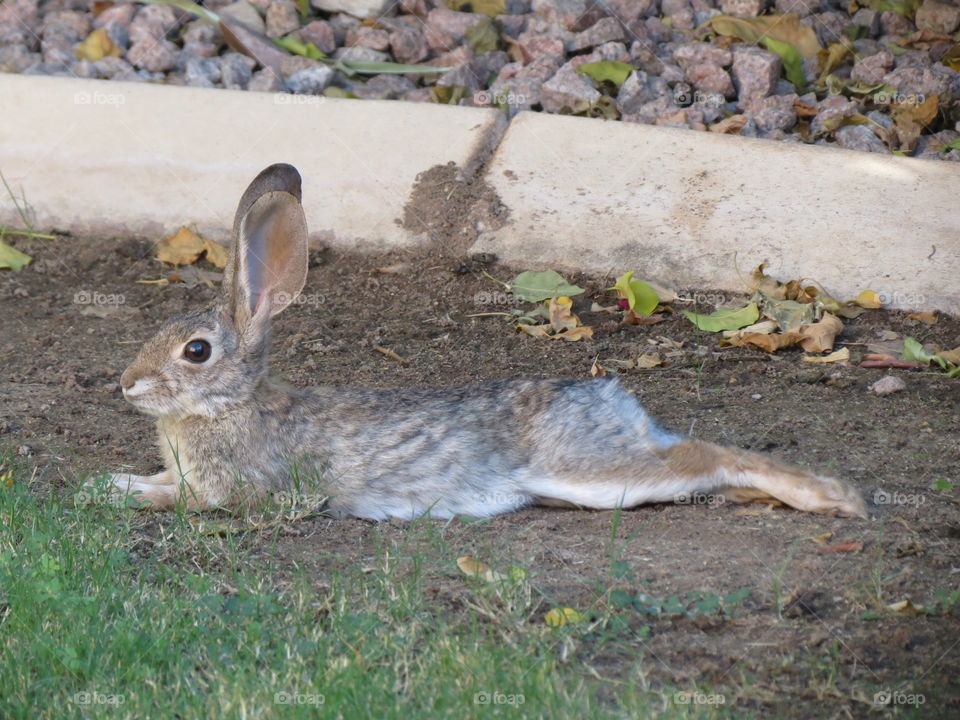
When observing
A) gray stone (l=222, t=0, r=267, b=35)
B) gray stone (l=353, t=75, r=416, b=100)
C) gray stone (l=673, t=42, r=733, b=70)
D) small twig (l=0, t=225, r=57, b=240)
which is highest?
gray stone (l=673, t=42, r=733, b=70)

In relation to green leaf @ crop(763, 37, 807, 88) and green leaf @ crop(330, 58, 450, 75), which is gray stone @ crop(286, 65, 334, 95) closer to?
green leaf @ crop(330, 58, 450, 75)

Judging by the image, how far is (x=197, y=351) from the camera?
15.9 ft

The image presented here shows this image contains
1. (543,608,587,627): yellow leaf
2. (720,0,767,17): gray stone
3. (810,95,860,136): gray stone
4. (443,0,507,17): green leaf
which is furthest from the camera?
(443,0,507,17): green leaf

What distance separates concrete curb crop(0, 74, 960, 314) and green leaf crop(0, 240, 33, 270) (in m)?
0.32

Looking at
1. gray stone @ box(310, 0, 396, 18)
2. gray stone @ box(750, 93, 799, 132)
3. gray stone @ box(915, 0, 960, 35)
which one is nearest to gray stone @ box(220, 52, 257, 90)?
gray stone @ box(310, 0, 396, 18)

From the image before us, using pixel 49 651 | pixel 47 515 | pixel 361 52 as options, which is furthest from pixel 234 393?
pixel 361 52

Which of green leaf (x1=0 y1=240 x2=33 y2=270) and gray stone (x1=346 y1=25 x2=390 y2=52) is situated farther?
A: gray stone (x1=346 y1=25 x2=390 y2=52)

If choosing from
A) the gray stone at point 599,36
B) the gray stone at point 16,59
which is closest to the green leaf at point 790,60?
the gray stone at point 599,36

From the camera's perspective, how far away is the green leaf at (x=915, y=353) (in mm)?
5844

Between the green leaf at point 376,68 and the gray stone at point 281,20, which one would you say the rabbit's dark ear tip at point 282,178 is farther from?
the gray stone at point 281,20

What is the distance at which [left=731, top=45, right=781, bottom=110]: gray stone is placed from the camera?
7.80 meters

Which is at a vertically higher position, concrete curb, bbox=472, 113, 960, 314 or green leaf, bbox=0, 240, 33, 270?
concrete curb, bbox=472, 113, 960, 314

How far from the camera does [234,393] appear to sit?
4.91 m

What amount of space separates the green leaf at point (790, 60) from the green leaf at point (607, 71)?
0.92 m
